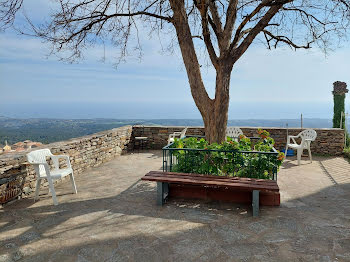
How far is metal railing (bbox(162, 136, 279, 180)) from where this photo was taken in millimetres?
3711

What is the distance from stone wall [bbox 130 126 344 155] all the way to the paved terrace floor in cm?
336

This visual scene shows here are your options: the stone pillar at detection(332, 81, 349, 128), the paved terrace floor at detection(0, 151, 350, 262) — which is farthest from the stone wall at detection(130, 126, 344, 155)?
the paved terrace floor at detection(0, 151, 350, 262)

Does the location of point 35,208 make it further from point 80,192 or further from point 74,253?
point 74,253

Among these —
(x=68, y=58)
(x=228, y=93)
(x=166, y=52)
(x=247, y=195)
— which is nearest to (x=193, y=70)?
(x=228, y=93)

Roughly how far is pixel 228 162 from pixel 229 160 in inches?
1.6

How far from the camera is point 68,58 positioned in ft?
17.8

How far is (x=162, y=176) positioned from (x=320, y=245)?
1.97 meters

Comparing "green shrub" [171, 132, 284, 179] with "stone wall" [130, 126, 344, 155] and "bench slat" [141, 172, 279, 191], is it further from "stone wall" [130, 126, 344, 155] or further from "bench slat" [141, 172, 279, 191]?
"stone wall" [130, 126, 344, 155]

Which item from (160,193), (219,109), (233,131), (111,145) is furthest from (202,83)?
(111,145)

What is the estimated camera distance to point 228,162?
384 centimetres

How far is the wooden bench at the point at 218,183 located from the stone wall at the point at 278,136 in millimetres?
4505

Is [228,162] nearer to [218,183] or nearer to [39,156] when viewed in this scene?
[218,183]

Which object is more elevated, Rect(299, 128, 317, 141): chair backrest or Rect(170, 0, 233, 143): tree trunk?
Rect(170, 0, 233, 143): tree trunk

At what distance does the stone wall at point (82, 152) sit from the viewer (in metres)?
3.76
